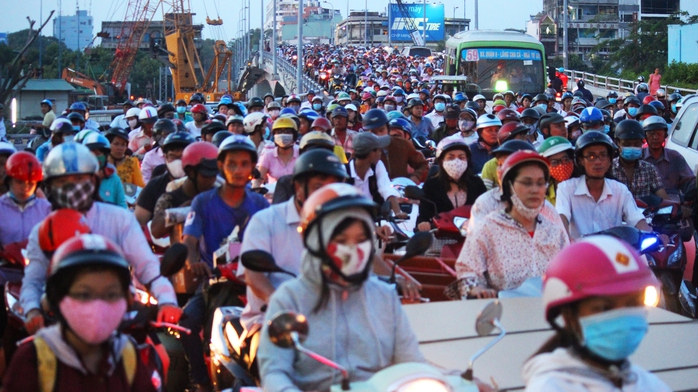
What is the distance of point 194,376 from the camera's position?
669cm

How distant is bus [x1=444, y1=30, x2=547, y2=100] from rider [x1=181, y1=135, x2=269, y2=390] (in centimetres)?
2362

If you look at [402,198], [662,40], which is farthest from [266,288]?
[662,40]

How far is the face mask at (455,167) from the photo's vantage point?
8770 millimetres

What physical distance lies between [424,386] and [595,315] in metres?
0.61

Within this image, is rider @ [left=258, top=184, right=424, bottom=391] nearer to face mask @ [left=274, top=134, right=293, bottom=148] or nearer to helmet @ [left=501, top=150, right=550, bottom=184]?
helmet @ [left=501, top=150, right=550, bottom=184]

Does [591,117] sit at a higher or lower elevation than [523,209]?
higher

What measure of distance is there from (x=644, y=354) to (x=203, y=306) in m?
2.95

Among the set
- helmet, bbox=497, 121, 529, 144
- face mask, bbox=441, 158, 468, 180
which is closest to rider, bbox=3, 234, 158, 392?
face mask, bbox=441, 158, 468, 180

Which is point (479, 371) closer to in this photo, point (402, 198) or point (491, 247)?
point (491, 247)

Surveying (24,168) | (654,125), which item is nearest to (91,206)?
(24,168)

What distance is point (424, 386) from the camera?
335 centimetres

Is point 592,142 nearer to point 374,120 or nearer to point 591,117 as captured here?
point 374,120

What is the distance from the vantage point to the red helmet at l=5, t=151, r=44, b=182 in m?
6.89

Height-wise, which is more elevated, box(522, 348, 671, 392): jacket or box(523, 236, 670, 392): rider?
box(523, 236, 670, 392): rider
